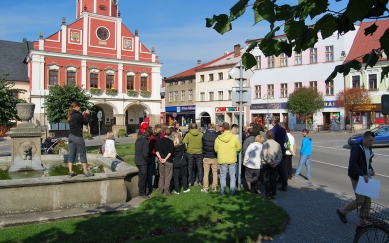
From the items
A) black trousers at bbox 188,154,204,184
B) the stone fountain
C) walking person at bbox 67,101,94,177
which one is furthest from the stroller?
walking person at bbox 67,101,94,177

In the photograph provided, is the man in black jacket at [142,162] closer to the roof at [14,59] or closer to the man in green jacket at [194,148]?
the man in green jacket at [194,148]

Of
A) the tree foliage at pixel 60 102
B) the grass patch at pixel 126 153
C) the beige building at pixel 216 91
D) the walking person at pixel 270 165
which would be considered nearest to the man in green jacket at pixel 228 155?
the walking person at pixel 270 165

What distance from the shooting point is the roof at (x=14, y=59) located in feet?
141

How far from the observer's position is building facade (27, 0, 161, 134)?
3884 cm

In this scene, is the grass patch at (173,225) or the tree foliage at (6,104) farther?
the tree foliage at (6,104)

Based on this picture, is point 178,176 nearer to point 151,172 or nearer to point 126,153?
point 151,172

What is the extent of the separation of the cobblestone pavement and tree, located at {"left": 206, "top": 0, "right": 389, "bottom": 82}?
12.8ft

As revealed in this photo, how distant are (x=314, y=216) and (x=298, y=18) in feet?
17.5

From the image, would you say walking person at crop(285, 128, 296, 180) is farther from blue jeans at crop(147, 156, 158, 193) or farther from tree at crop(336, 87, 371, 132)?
tree at crop(336, 87, 371, 132)

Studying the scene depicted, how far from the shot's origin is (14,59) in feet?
150

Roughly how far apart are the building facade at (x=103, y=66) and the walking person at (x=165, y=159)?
106ft

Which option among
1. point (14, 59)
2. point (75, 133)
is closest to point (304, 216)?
point (75, 133)

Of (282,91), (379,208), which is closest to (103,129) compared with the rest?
(282,91)

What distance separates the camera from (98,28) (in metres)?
42.2
